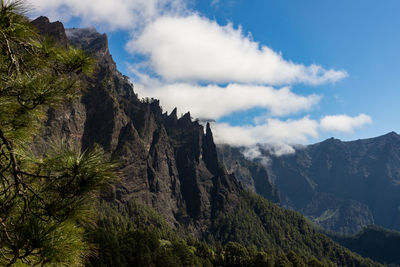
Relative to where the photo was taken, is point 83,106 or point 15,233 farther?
point 83,106

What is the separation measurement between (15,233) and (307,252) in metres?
219

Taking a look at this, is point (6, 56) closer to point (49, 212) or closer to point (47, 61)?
point (47, 61)

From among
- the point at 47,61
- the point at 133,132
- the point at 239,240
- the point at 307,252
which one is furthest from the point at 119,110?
the point at 47,61

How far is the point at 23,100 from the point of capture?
13.9 feet

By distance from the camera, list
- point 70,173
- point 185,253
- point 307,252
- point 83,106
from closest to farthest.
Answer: point 70,173 < point 185,253 < point 83,106 < point 307,252

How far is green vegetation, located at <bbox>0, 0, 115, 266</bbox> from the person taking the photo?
155 inches

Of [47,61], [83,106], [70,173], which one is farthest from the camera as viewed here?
[83,106]

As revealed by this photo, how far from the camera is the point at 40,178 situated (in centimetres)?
427

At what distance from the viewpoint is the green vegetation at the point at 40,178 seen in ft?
12.9

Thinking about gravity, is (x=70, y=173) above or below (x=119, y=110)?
below

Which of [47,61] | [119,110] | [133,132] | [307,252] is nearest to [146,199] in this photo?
[133,132]

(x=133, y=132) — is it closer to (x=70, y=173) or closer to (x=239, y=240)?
(x=239, y=240)

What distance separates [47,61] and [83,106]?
18204cm

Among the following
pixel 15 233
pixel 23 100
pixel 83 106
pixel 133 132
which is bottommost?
pixel 15 233
